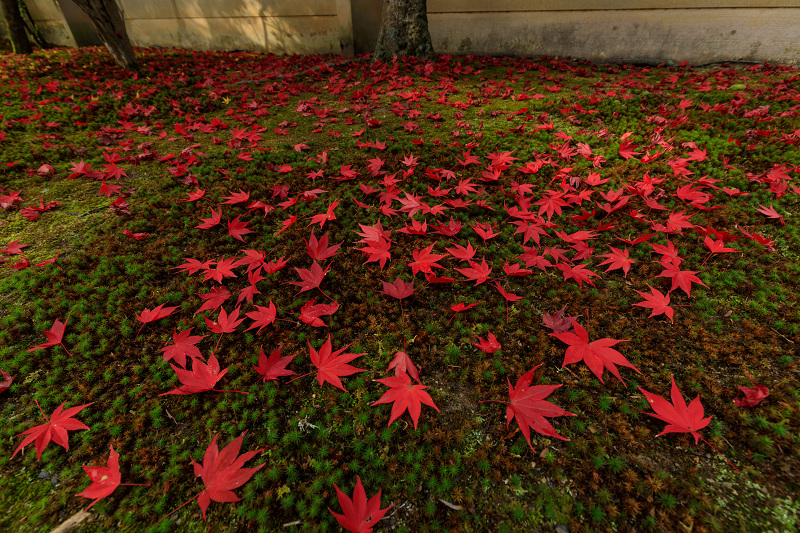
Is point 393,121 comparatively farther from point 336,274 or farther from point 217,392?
point 217,392

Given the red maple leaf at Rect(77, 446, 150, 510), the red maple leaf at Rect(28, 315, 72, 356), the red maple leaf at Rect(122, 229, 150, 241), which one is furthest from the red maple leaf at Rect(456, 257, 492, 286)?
the red maple leaf at Rect(122, 229, 150, 241)

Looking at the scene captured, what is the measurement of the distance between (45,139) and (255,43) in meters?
9.00

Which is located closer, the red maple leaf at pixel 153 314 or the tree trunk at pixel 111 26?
the red maple leaf at pixel 153 314

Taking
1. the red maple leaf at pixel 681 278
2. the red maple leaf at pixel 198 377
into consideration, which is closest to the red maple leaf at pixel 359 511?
the red maple leaf at pixel 198 377

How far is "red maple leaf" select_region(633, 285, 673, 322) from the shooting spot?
1.83m

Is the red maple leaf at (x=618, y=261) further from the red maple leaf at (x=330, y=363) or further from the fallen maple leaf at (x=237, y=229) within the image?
the fallen maple leaf at (x=237, y=229)

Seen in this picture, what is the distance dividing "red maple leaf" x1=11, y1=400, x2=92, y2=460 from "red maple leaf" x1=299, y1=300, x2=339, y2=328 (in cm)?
104

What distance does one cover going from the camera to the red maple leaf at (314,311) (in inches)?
72.8

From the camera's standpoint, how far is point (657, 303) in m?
1.87

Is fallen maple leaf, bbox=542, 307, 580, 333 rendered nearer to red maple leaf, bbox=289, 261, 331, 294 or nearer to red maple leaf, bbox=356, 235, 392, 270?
red maple leaf, bbox=356, 235, 392, 270

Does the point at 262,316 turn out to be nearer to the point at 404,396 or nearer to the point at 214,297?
the point at 214,297

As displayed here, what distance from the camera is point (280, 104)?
5332 mm

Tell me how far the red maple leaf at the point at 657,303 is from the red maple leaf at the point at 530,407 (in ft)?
2.91

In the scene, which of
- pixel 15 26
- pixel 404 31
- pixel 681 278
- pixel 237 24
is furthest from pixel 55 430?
pixel 237 24
